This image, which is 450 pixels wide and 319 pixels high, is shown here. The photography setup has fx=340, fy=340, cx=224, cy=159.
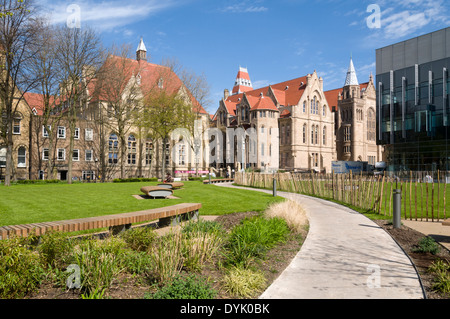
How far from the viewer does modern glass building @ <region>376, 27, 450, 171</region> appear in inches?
1567

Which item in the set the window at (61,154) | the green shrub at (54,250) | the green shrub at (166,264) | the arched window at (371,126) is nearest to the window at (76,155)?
the window at (61,154)

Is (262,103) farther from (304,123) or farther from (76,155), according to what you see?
(76,155)

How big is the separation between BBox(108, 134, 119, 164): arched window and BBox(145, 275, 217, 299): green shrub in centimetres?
4806

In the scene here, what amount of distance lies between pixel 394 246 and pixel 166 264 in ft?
19.4

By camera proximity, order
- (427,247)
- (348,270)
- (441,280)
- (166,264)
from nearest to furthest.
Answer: (441,280)
(166,264)
(348,270)
(427,247)

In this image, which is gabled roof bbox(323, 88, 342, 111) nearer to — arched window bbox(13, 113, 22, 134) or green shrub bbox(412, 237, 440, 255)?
arched window bbox(13, 113, 22, 134)

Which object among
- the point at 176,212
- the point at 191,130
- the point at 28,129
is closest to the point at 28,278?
the point at 176,212

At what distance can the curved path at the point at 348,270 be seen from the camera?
5.32 meters

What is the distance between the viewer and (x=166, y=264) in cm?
574

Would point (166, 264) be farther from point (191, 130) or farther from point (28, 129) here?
point (28, 129)

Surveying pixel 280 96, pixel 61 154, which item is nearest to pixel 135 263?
pixel 61 154

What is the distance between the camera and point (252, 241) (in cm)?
773

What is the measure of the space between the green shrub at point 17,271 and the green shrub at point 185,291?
5.78 ft

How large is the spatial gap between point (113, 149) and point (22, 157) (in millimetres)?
12521
